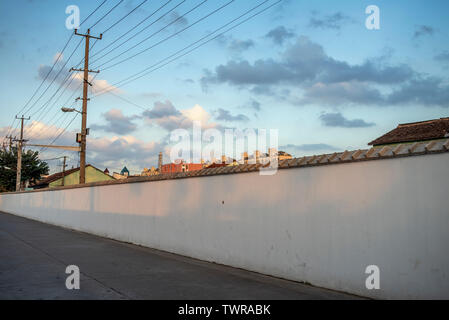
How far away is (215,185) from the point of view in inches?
391

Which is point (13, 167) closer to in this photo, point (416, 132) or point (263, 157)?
point (263, 157)

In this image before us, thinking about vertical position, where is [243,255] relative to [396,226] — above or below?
below

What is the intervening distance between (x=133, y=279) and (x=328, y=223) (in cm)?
376

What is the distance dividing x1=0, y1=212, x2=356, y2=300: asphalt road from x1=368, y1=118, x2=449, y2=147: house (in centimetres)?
2189

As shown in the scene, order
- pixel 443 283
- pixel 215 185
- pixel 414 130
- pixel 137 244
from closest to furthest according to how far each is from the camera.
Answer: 1. pixel 443 283
2. pixel 215 185
3. pixel 137 244
4. pixel 414 130

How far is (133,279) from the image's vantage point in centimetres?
747

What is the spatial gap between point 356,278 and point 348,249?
47 cm

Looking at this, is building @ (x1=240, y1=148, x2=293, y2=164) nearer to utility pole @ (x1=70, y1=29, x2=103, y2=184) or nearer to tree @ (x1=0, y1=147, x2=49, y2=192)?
utility pole @ (x1=70, y1=29, x2=103, y2=184)

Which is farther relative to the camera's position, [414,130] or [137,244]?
[414,130]

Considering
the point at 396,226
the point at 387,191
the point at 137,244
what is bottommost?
the point at 137,244

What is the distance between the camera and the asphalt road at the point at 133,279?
20.6 ft

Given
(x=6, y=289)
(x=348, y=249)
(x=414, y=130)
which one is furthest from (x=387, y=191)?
(x=414, y=130)

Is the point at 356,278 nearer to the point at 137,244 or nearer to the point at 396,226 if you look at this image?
the point at 396,226

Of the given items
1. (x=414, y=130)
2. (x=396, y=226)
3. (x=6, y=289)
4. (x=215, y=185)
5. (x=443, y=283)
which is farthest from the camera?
(x=414, y=130)
